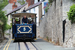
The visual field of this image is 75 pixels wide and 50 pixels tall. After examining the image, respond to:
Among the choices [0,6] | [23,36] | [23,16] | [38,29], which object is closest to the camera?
[0,6]

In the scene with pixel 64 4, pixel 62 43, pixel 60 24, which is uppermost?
pixel 64 4

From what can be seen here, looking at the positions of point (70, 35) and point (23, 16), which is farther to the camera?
point (23, 16)

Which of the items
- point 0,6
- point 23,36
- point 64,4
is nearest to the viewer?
point 64,4

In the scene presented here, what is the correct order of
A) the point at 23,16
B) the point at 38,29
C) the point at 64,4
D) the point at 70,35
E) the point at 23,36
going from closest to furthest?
the point at 70,35 < the point at 64,4 < the point at 23,36 < the point at 23,16 < the point at 38,29

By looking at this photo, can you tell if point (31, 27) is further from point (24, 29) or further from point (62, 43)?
point (62, 43)

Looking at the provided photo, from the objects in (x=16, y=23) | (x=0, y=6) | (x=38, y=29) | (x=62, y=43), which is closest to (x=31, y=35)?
(x=16, y=23)

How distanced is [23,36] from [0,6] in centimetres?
394

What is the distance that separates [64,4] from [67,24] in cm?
166

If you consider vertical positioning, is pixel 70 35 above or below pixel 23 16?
below

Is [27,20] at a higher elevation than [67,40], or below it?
higher

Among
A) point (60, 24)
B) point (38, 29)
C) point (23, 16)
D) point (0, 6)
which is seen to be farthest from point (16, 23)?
point (38, 29)

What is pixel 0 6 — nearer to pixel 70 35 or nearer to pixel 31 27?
pixel 31 27

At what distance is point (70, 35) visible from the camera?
12.4m

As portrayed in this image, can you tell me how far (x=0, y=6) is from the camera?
17.0 metres
